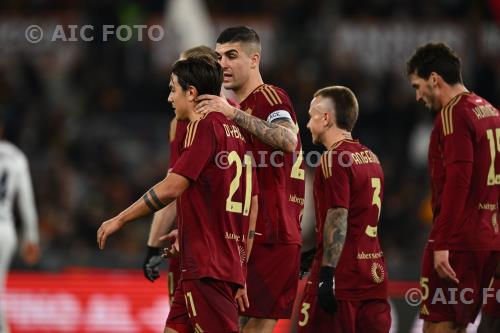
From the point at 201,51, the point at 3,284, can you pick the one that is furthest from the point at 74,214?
the point at 201,51

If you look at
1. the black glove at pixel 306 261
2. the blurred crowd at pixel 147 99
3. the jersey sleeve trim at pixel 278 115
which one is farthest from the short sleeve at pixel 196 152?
the blurred crowd at pixel 147 99

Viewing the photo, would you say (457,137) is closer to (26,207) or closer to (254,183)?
(254,183)

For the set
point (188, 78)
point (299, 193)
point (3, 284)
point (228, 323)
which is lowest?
point (3, 284)

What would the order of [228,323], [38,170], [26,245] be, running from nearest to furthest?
[228,323], [26,245], [38,170]

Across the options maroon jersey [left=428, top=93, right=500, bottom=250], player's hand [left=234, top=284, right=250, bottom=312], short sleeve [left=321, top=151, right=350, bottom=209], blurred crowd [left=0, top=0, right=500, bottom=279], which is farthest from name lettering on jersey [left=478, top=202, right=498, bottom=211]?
blurred crowd [left=0, top=0, right=500, bottom=279]

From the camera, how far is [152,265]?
862 cm

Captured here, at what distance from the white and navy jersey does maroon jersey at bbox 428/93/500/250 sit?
5.49 metres

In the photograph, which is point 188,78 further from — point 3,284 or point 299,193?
point 3,284

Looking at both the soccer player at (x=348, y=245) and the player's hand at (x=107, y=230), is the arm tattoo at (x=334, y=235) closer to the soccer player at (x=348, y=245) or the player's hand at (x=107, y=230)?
Answer: the soccer player at (x=348, y=245)

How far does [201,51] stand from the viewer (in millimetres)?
7859

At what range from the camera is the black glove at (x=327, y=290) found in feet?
24.2

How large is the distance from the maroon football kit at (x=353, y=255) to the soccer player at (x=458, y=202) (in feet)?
1.53

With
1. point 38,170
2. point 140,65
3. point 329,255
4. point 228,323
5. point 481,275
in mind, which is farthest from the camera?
point 140,65

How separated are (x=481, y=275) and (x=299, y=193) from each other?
153cm
